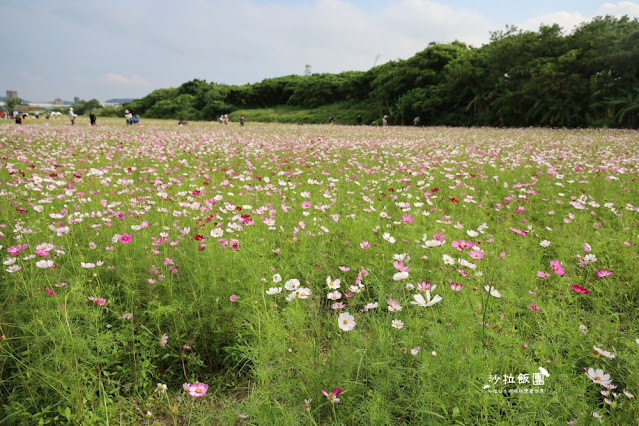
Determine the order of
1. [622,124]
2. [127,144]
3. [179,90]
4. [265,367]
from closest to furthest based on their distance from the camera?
[265,367]
[127,144]
[622,124]
[179,90]

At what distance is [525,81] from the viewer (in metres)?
19.7

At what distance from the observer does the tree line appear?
1658 cm

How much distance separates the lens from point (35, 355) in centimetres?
159

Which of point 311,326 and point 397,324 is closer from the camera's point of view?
point 397,324

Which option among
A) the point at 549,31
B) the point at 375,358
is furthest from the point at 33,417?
the point at 549,31

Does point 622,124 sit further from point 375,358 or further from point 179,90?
point 179,90

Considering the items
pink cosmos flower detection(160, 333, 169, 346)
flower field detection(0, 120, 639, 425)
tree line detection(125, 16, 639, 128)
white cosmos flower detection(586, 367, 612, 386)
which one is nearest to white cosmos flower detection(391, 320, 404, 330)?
flower field detection(0, 120, 639, 425)

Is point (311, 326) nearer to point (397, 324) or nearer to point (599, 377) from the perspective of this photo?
point (397, 324)

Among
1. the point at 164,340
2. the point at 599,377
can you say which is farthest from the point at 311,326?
the point at 599,377

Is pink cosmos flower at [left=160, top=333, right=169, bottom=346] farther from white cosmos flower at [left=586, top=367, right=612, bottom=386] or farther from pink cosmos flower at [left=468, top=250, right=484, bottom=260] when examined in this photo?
pink cosmos flower at [left=468, top=250, right=484, bottom=260]

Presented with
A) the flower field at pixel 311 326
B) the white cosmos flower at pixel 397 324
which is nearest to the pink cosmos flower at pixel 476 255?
the flower field at pixel 311 326

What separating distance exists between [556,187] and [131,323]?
5.35 meters

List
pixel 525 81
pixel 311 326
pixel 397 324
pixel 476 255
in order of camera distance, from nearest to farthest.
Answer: pixel 397 324
pixel 311 326
pixel 476 255
pixel 525 81

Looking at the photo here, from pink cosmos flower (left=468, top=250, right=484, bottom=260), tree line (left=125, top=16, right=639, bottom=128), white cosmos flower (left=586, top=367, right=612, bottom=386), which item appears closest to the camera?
white cosmos flower (left=586, top=367, right=612, bottom=386)
